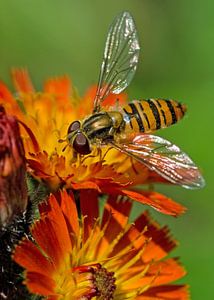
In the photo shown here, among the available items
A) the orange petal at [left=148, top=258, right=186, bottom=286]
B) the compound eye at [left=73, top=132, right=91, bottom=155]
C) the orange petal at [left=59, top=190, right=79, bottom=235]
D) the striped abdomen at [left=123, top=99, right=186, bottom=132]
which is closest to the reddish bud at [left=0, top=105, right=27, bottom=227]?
the orange petal at [left=59, top=190, right=79, bottom=235]

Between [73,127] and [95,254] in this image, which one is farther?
[73,127]

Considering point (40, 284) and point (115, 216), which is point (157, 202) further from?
point (40, 284)

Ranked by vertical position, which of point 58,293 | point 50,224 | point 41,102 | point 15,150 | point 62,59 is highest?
point 62,59

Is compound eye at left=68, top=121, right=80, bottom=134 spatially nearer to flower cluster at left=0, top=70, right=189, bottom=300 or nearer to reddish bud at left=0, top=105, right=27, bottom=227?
flower cluster at left=0, top=70, right=189, bottom=300

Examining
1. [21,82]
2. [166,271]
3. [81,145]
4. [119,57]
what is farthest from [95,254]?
[21,82]

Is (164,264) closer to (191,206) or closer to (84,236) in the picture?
(84,236)

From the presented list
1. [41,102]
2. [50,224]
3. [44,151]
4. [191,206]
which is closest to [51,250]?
[50,224]
